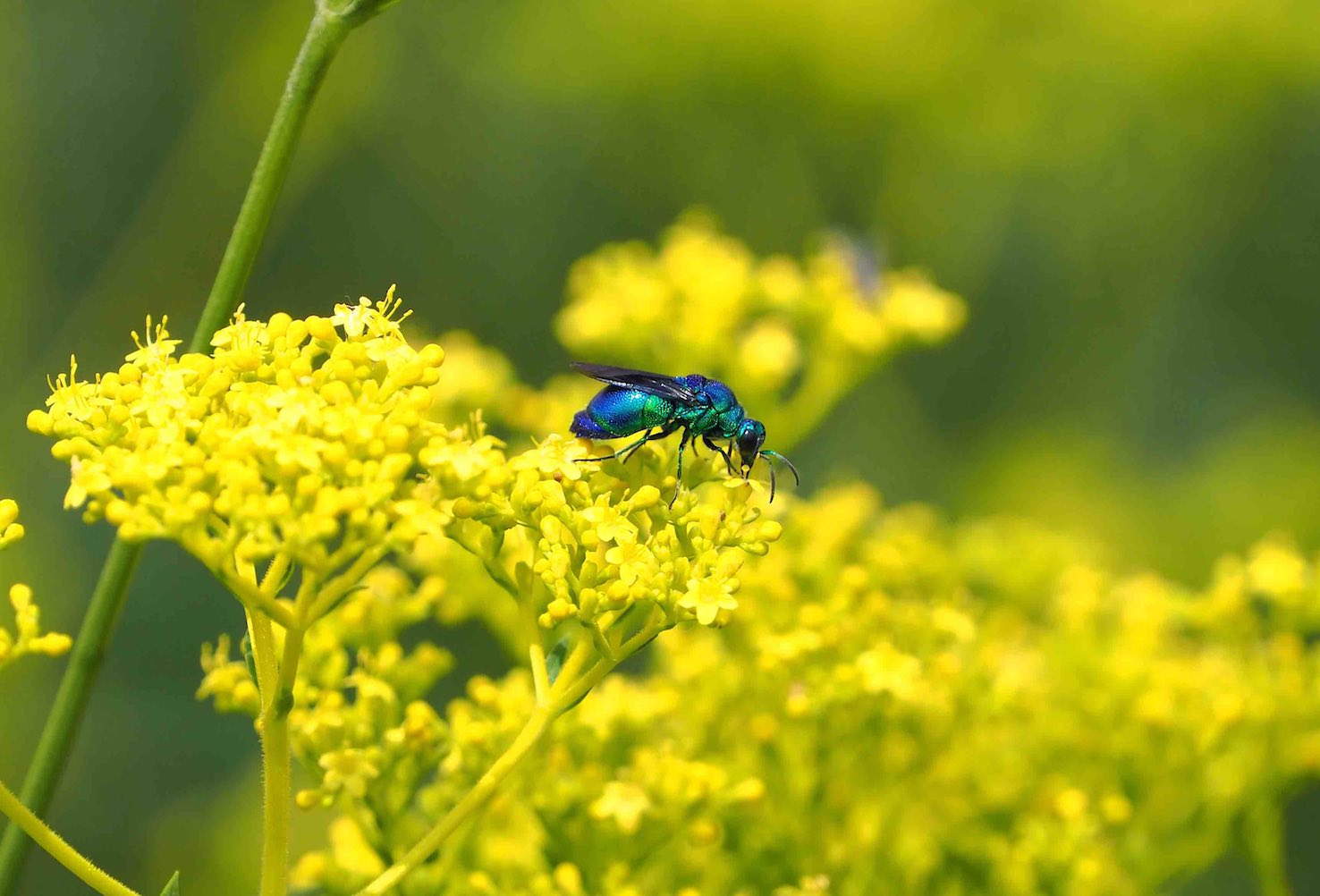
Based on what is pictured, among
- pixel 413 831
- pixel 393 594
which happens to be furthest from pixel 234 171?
pixel 413 831

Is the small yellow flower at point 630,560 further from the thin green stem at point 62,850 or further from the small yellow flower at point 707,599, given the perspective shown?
the thin green stem at point 62,850

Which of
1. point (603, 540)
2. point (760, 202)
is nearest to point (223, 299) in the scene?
point (603, 540)

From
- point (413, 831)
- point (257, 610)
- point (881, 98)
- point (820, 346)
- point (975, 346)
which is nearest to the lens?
point (257, 610)

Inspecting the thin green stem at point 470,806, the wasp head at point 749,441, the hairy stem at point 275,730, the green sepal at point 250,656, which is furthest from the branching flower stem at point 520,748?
the wasp head at point 749,441

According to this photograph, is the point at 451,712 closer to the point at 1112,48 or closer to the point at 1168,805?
the point at 1168,805

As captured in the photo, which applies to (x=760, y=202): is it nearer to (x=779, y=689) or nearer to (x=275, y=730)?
(x=779, y=689)

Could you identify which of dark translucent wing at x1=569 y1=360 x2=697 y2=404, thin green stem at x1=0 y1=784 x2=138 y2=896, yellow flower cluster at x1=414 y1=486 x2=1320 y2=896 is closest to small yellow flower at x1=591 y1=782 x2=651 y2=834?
yellow flower cluster at x1=414 y1=486 x2=1320 y2=896
